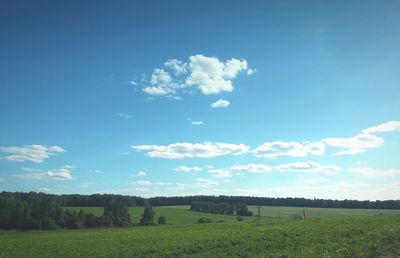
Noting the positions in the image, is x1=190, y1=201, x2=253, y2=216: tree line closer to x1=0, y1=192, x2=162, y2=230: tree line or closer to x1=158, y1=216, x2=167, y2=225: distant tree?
x1=158, y1=216, x2=167, y2=225: distant tree

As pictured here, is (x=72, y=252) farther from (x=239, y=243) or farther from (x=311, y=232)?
(x=311, y=232)

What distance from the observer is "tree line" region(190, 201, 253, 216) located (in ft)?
418

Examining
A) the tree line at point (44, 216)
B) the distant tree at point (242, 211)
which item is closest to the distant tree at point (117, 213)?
the tree line at point (44, 216)

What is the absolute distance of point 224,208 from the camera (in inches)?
5295

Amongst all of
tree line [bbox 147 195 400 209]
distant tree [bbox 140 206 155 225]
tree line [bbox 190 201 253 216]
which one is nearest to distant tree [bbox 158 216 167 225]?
distant tree [bbox 140 206 155 225]

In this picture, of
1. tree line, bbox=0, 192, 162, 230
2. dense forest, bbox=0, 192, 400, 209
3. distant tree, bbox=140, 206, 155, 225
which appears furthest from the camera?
dense forest, bbox=0, 192, 400, 209

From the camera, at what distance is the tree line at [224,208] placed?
127 m

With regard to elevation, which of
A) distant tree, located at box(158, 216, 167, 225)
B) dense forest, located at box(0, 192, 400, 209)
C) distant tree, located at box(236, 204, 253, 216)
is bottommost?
distant tree, located at box(158, 216, 167, 225)

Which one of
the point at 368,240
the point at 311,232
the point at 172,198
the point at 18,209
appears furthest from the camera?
the point at 172,198

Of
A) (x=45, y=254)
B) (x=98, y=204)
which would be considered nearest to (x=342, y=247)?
(x=45, y=254)

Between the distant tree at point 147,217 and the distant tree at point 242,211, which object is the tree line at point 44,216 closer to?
the distant tree at point 147,217

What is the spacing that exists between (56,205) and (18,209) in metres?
9.06

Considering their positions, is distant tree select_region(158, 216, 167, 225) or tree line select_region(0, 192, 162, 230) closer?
tree line select_region(0, 192, 162, 230)

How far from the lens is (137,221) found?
340 feet
